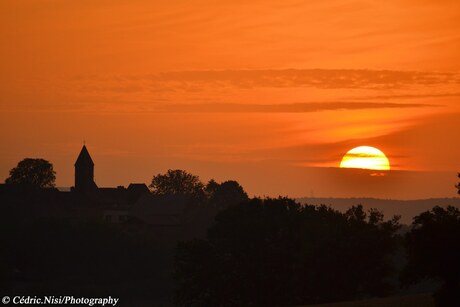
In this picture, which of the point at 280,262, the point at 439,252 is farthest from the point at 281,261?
the point at 439,252

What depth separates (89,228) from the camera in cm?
14450

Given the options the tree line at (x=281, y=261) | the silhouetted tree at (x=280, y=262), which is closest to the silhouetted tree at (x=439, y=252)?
the tree line at (x=281, y=261)

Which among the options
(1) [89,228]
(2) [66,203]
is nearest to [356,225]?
(1) [89,228]

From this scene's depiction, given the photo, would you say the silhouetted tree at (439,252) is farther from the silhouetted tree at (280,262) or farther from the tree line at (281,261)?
the silhouetted tree at (280,262)

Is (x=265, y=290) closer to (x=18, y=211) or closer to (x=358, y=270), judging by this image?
(x=358, y=270)

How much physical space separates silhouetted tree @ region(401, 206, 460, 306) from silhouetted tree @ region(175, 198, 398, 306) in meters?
33.6

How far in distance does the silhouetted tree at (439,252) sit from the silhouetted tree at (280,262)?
33551 millimetres

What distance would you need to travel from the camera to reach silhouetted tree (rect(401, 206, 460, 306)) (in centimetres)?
5228

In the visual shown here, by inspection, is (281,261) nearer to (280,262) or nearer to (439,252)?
(280,262)

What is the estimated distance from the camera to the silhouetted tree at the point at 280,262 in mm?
87688

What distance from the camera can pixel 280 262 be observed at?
8925cm

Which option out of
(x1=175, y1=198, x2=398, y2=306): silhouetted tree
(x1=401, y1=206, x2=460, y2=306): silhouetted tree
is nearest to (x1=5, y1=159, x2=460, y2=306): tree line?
(x1=175, y1=198, x2=398, y2=306): silhouetted tree

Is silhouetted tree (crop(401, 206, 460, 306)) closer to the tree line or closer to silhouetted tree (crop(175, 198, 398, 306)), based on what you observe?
the tree line

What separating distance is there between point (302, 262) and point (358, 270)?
5.11 metres
